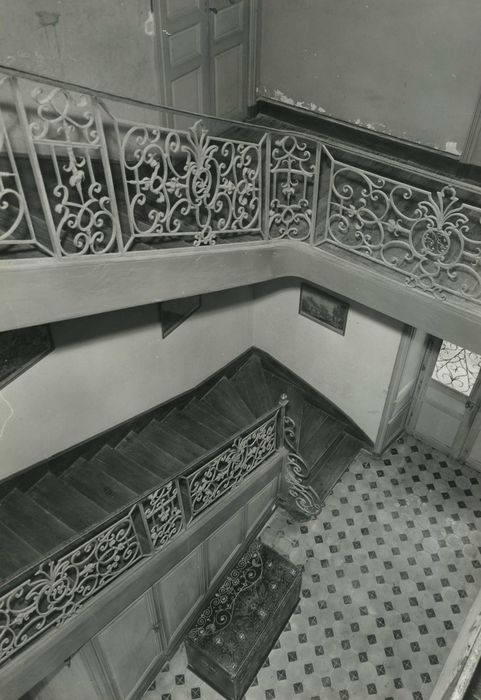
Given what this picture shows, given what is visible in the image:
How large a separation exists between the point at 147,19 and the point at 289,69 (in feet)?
6.16

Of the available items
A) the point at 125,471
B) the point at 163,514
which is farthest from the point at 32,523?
the point at 163,514

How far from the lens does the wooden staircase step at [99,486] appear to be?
530 centimetres

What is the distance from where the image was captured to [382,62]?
563 centimetres

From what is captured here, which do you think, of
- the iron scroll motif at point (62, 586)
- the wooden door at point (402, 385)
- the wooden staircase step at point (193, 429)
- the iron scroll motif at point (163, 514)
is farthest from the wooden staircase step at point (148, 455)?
the wooden door at point (402, 385)

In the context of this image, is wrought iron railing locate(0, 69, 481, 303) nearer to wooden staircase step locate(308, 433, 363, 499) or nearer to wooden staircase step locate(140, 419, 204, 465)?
wooden staircase step locate(140, 419, 204, 465)

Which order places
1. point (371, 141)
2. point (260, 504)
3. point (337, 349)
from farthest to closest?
1. point (337, 349)
2. point (260, 504)
3. point (371, 141)

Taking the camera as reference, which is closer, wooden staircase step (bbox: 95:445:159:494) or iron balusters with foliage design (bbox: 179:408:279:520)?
iron balusters with foliage design (bbox: 179:408:279:520)

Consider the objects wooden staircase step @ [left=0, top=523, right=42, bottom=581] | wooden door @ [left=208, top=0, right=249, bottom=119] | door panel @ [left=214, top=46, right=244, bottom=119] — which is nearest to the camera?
wooden staircase step @ [left=0, top=523, right=42, bottom=581]

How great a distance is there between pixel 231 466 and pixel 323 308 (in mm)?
2500

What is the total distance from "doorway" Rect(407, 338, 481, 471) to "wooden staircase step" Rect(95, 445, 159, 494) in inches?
141

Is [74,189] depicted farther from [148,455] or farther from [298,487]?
[298,487]

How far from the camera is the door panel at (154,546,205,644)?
17.1 ft

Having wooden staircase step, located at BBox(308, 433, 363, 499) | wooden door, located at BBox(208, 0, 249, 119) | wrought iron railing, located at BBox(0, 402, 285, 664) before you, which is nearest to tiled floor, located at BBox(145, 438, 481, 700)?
wooden staircase step, located at BBox(308, 433, 363, 499)

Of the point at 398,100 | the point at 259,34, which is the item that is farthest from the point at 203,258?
the point at 259,34
